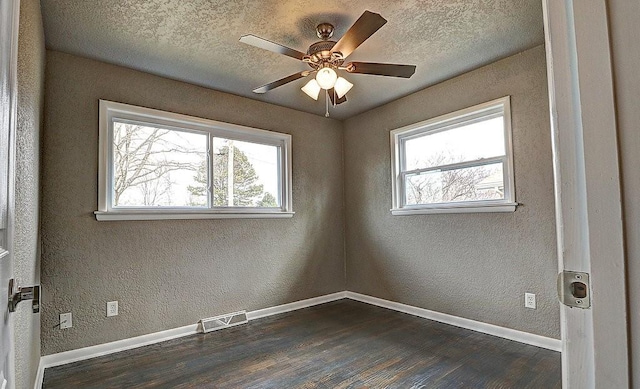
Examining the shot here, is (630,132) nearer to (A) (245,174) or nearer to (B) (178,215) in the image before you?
(B) (178,215)

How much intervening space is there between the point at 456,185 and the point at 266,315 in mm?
2558

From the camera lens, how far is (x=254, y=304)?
3670mm

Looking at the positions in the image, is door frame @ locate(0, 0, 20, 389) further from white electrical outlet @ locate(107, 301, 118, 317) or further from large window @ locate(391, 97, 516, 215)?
large window @ locate(391, 97, 516, 215)

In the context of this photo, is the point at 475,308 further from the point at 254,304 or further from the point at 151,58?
the point at 151,58

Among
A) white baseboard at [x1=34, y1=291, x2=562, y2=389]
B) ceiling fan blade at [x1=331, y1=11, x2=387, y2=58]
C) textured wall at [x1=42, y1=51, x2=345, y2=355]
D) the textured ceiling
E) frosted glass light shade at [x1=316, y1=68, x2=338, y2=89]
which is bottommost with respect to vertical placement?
white baseboard at [x1=34, y1=291, x2=562, y2=389]

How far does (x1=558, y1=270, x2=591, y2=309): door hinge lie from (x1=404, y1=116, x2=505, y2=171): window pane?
2821 millimetres

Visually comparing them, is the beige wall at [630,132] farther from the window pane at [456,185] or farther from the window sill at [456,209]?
the window pane at [456,185]

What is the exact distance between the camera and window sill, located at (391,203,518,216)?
9.75ft

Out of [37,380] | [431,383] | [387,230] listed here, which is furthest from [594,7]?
[387,230]

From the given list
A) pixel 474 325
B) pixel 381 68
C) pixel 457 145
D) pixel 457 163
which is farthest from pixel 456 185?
pixel 381 68

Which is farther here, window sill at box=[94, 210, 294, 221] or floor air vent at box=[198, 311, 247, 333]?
floor air vent at box=[198, 311, 247, 333]

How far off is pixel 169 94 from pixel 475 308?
368cm

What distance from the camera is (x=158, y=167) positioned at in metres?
3.19

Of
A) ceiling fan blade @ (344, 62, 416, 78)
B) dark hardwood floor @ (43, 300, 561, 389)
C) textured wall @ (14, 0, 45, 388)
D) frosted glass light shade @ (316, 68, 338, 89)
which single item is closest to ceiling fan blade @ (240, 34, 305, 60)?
frosted glass light shade @ (316, 68, 338, 89)
